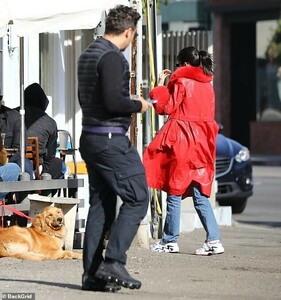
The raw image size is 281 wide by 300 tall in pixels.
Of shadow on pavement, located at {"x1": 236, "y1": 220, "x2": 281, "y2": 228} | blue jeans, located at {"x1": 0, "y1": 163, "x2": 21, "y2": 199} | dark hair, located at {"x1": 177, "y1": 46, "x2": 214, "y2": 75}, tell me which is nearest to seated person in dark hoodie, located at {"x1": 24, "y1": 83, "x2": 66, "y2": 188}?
blue jeans, located at {"x1": 0, "y1": 163, "x2": 21, "y2": 199}

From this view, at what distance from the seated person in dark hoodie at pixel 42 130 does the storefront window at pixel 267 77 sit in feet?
98.9

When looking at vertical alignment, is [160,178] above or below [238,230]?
above

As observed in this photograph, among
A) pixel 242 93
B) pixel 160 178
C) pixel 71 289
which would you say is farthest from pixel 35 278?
pixel 242 93

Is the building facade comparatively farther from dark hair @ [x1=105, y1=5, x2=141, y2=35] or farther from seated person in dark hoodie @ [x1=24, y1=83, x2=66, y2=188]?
dark hair @ [x1=105, y1=5, x2=141, y2=35]

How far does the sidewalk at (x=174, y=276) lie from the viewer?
8.55 metres

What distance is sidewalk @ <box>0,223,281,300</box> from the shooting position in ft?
28.0

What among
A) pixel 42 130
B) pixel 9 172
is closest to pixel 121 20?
pixel 9 172

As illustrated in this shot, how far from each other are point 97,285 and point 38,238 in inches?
78.8

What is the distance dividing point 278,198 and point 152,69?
988 centimetres

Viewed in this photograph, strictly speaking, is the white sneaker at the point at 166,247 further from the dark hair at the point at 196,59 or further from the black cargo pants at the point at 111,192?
the black cargo pants at the point at 111,192

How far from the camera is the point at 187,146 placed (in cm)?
1128

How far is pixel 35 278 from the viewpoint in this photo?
9281 mm

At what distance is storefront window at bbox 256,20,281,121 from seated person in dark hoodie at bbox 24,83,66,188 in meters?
30.1

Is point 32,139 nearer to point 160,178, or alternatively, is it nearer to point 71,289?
point 160,178
